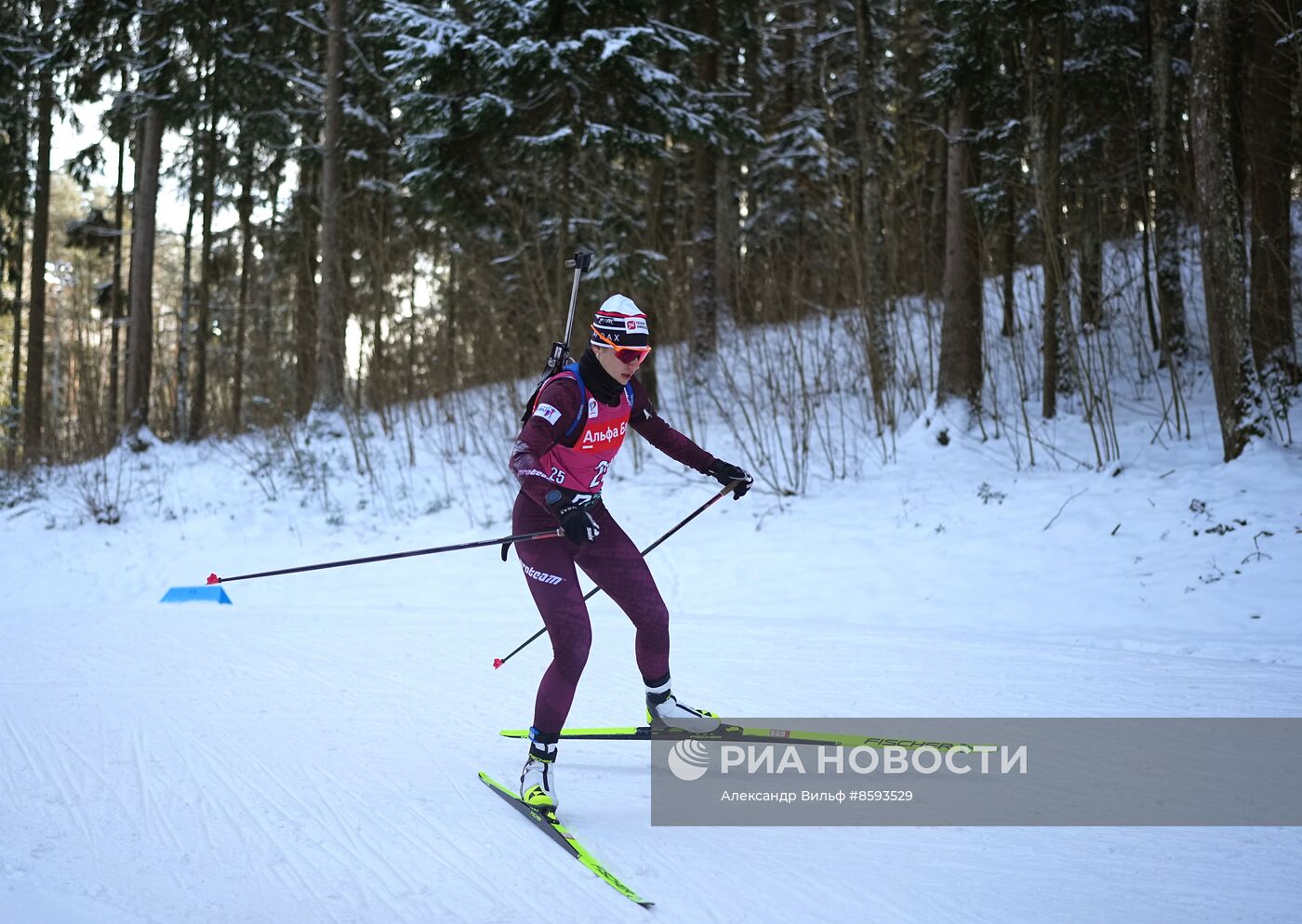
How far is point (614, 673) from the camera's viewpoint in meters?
6.07

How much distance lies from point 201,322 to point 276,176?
11.6ft

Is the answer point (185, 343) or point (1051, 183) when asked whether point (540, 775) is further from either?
point (185, 343)

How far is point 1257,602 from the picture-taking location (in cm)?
654

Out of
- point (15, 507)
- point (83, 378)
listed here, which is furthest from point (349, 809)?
point (83, 378)

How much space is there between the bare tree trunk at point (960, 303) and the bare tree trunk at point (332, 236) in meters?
9.23

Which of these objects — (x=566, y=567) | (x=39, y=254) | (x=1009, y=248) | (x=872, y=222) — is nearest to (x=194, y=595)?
(x=566, y=567)

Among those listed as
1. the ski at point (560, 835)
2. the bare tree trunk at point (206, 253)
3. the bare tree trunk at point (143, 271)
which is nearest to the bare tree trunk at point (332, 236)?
the bare tree trunk at point (143, 271)

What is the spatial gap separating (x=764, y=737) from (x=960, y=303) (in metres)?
8.69

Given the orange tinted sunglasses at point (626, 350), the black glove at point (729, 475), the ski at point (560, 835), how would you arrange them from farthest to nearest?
1. the black glove at point (729, 475)
2. the orange tinted sunglasses at point (626, 350)
3. the ski at point (560, 835)

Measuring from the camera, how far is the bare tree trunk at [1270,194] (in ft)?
30.3

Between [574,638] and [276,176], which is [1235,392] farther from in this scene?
[276,176]

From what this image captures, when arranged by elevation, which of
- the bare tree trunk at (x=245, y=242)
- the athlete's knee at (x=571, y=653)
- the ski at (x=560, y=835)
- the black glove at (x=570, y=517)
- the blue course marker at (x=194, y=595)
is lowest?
the ski at (x=560, y=835)

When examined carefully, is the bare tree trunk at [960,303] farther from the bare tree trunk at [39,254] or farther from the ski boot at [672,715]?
the bare tree trunk at [39,254]

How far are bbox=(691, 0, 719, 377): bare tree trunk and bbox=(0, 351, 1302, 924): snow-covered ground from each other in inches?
115
